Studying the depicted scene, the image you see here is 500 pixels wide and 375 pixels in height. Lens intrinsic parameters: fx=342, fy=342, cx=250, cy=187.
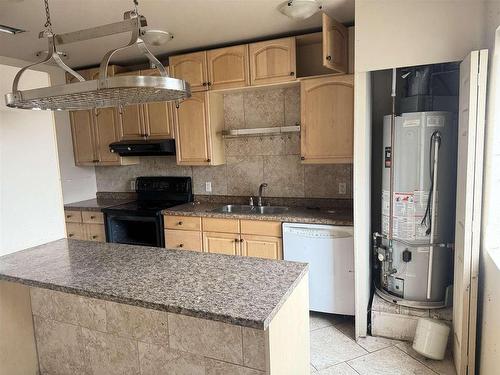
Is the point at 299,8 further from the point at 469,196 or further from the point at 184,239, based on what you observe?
the point at 184,239

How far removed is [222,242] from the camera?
308 cm

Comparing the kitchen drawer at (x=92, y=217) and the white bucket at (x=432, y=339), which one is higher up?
the kitchen drawer at (x=92, y=217)

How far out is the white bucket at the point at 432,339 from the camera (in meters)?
2.20

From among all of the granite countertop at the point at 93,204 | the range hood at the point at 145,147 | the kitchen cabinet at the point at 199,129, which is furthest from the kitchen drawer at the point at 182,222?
the granite countertop at the point at 93,204

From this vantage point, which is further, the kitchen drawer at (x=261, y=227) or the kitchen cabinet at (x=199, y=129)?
the kitchen cabinet at (x=199, y=129)

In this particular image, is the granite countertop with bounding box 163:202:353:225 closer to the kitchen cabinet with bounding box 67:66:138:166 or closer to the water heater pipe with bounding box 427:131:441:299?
the water heater pipe with bounding box 427:131:441:299

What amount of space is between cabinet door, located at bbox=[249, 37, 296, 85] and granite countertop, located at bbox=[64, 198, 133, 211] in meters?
2.08

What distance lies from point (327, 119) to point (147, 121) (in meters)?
1.88

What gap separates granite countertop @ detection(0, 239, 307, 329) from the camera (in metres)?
1.19

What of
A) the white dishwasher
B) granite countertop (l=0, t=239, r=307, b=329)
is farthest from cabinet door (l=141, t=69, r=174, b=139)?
granite countertop (l=0, t=239, r=307, b=329)

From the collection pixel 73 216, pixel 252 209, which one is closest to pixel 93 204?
pixel 73 216

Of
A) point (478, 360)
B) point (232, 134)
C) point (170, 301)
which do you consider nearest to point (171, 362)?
point (170, 301)

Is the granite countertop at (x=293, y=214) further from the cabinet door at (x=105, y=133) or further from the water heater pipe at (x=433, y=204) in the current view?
the cabinet door at (x=105, y=133)

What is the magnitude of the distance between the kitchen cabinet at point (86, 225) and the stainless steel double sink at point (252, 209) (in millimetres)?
1321
